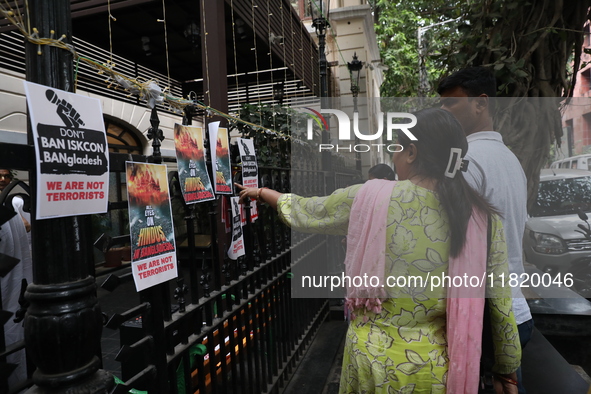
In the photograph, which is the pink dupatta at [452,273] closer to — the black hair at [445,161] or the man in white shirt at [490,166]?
the black hair at [445,161]


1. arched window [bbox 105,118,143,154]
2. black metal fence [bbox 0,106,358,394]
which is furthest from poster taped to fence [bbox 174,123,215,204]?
arched window [bbox 105,118,143,154]

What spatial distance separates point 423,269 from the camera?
173 centimetres

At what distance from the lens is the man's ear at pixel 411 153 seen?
5.86 ft

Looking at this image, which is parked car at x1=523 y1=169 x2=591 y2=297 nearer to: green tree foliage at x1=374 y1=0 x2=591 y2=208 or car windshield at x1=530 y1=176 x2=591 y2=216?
car windshield at x1=530 y1=176 x2=591 y2=216

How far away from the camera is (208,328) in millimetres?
2273

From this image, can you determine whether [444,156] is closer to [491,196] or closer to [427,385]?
[491,196]

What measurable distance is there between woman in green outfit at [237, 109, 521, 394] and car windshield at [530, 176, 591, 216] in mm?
2988

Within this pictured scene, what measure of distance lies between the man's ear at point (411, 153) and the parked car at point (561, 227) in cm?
305

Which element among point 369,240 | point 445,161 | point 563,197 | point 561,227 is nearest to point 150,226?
point 369,240

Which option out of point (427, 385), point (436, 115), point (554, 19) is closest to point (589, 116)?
point (554, 19)

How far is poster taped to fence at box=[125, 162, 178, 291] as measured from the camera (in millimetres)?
1567

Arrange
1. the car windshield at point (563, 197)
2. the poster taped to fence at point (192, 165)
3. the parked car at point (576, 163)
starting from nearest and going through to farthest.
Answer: the poster taped to fence at point (192, 165) < the parked car at point (576, 163) < the car windshield at point (563, 197)

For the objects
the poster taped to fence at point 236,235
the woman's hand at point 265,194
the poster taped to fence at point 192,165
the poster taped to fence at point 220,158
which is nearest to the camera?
the poster taped to fence at point 192,165

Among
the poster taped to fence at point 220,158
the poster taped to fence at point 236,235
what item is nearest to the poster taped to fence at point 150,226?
the poster taped to fence at point 220,158
